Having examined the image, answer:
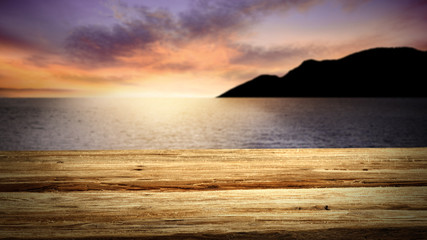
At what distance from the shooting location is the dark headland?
130125mm

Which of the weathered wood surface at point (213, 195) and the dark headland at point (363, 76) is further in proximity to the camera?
the dark headland at point (363, 76)

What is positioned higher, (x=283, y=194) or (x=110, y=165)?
(x=110, y=165)

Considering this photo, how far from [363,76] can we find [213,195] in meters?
167

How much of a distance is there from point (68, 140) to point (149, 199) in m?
17.1

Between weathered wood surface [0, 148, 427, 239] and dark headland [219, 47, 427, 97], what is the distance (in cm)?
15836

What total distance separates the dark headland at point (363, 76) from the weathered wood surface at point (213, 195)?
158 meters

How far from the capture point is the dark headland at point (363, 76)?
427ft

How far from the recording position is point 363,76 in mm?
141250

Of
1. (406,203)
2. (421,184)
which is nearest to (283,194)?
(406,203)

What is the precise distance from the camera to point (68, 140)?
15.9 m

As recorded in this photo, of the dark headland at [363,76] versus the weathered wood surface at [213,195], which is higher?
the dark headland at [363,76]

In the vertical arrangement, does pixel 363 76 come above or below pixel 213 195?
above

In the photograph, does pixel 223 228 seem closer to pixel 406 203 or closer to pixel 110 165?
pixel 406 203

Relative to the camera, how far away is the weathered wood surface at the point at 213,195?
47.0 inches
